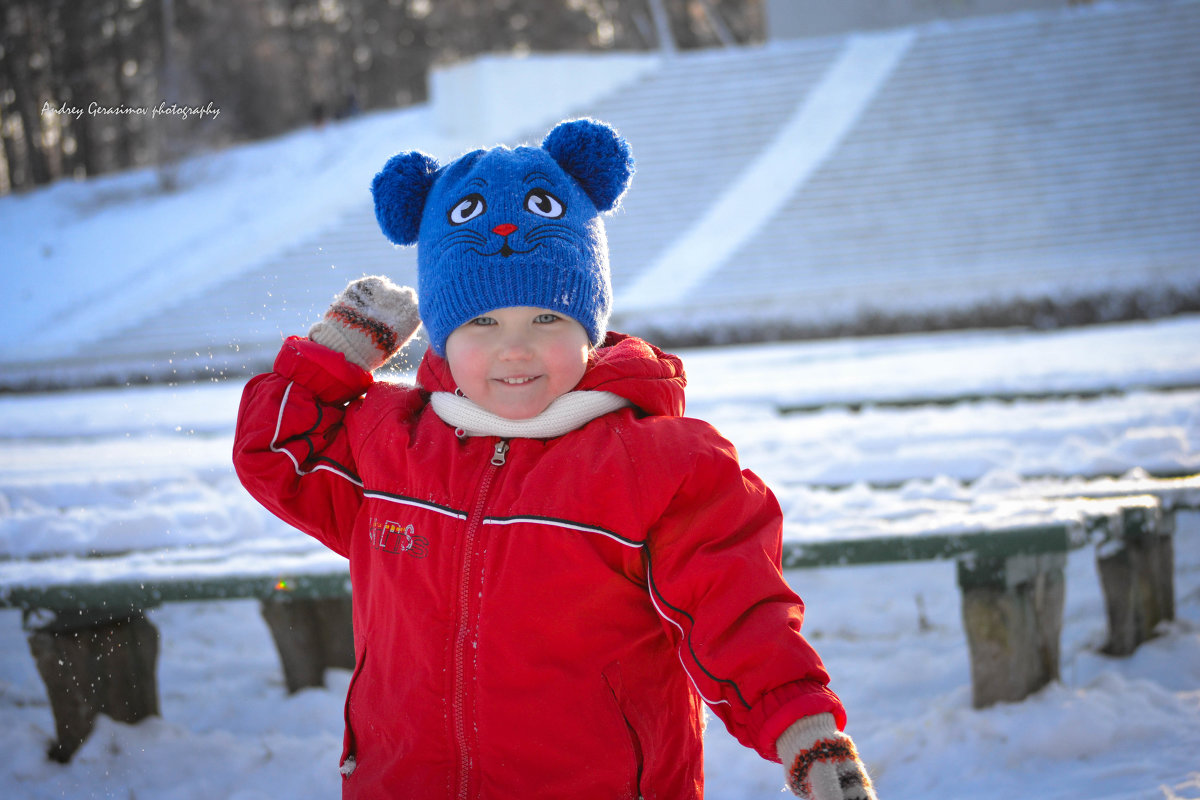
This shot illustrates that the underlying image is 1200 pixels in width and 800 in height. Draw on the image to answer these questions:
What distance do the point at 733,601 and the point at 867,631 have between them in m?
1.96

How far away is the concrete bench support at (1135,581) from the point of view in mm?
2713

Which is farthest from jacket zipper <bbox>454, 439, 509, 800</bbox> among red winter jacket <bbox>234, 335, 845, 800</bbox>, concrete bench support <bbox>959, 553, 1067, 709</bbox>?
concrete bench support <bbox>959, 553, 1067, 709</bbox>

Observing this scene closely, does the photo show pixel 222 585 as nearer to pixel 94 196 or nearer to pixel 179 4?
pixel 94 196

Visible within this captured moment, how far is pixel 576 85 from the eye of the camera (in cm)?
1869

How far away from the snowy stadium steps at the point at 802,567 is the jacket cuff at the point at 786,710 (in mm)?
1144

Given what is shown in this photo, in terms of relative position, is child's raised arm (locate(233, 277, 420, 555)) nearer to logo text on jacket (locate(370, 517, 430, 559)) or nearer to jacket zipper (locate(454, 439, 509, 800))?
logo text on jacket (locate(370, 517, 430, 559))

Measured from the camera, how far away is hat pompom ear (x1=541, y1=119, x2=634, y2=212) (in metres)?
1.62

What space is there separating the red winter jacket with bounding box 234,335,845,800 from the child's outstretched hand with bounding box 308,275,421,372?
24cm

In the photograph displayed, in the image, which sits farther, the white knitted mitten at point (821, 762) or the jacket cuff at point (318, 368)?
the jacket cuff at point (318, 368)

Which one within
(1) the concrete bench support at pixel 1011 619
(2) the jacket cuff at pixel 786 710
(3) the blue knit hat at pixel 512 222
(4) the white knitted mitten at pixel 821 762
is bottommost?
(1) the concrete bench support at pixel 1011 619

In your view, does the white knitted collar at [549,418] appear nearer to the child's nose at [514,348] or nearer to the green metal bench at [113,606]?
the child's nose at [514,348]

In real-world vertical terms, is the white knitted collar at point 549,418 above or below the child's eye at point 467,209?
below

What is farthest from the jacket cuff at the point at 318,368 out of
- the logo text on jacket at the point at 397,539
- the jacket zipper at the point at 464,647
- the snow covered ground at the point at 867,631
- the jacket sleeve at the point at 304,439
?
the snow covered ground at the point at 867,631

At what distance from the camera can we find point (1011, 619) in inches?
95.2
